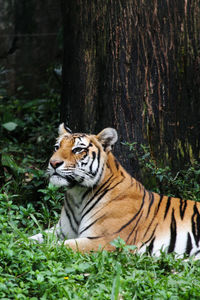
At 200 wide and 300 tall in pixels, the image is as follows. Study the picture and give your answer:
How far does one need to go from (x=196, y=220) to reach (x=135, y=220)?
633 millimetres

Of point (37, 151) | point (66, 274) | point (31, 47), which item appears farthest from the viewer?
point (31, 47)

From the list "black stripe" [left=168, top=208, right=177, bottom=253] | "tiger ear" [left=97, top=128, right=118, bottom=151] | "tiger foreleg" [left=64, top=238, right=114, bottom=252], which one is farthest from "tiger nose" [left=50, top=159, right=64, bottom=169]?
"black stripe" [left=168, top=208, right=177, bottom=253]

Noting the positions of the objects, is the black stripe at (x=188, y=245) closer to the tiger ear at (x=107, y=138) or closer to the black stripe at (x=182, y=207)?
the black stripe at (x=182, y=207)

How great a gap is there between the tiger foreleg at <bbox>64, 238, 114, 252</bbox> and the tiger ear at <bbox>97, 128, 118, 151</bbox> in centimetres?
91

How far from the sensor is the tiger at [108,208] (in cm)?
495

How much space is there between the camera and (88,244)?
482 cm

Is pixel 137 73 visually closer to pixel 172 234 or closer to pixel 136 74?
pixel 136 74

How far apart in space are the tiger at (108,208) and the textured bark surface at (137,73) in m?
1.03

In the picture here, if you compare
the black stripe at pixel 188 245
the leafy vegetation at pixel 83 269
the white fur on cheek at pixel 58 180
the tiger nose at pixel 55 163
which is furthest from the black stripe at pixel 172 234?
the tiger nose at pixel 55 163

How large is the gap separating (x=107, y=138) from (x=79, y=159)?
1.19 ft

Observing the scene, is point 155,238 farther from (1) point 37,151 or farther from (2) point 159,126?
(1) point 37,151

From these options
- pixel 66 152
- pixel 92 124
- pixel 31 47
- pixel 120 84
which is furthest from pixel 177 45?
pixel 31 47

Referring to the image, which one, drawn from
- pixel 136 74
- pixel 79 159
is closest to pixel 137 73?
pixel 136 74

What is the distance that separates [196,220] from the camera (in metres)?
5.25
